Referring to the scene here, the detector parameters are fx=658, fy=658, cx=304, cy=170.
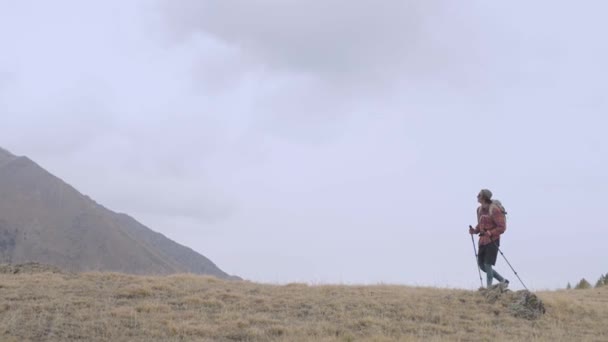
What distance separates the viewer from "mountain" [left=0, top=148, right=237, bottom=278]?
109625 mm

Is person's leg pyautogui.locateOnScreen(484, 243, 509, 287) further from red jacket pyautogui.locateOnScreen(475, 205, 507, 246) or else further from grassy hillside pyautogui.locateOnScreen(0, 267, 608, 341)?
grassy hillside pyautogui.locateOnScreen(0, 267, 608, 341)

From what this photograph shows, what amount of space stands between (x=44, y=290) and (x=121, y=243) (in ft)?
351

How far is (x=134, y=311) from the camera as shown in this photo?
1191 centimetres

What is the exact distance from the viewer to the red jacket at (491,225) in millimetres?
13992

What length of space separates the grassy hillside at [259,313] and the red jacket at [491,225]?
129cm

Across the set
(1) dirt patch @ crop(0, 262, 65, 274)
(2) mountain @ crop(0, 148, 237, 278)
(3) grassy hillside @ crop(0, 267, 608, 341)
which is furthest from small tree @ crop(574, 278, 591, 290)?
(2) mountain @ crop(0, 148, 237, 278)

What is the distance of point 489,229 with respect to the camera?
14.1 metres

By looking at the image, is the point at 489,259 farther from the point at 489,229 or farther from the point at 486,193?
the point at 486,193

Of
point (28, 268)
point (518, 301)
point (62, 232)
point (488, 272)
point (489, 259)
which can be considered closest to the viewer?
point (518, 301)


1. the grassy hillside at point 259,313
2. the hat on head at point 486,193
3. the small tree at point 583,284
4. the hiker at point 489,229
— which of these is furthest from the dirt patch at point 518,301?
the small tree at point 583,284

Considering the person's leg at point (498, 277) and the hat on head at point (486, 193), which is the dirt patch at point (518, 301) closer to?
the person's leg at point (498, 277)

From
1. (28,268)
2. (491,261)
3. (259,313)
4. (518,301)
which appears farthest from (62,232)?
(518,301)

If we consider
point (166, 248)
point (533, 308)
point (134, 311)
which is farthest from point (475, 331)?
point (166, 248)

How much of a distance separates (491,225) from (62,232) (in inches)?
4721
